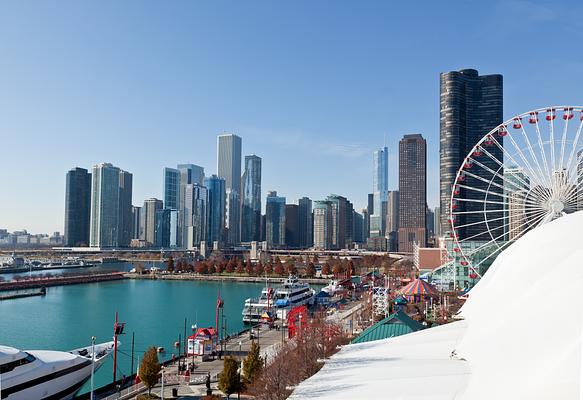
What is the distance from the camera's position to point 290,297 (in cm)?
5350

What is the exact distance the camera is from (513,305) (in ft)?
49.4

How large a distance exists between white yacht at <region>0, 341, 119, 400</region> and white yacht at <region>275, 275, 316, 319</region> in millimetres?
24617

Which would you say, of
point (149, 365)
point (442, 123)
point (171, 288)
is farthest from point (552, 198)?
point (442, 123)

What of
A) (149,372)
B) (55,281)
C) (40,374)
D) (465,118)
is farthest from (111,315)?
(465,118)

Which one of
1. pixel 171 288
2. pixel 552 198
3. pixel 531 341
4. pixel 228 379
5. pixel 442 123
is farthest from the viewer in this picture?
pixel 442 123

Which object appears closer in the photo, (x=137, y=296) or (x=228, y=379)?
(x=228, y=379)

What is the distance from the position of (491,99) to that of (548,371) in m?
146

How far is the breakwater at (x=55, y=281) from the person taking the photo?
257 ft

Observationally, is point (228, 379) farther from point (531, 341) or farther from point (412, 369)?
point (531, 341)

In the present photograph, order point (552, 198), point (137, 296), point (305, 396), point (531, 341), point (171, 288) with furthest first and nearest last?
point (171, 288)
point (137, 296)
point (552, 198)
point (305, 396)
point (531, 341)

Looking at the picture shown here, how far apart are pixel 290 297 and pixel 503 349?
1641 inches

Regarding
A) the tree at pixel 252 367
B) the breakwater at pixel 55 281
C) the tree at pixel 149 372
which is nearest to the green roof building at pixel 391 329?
the tree at pixel 252 367

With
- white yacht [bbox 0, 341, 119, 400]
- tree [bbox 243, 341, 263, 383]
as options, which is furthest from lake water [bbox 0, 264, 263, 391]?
A: tree [bbox 243, 341, 263, 383]

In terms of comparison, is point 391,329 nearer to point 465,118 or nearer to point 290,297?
point 290,297
